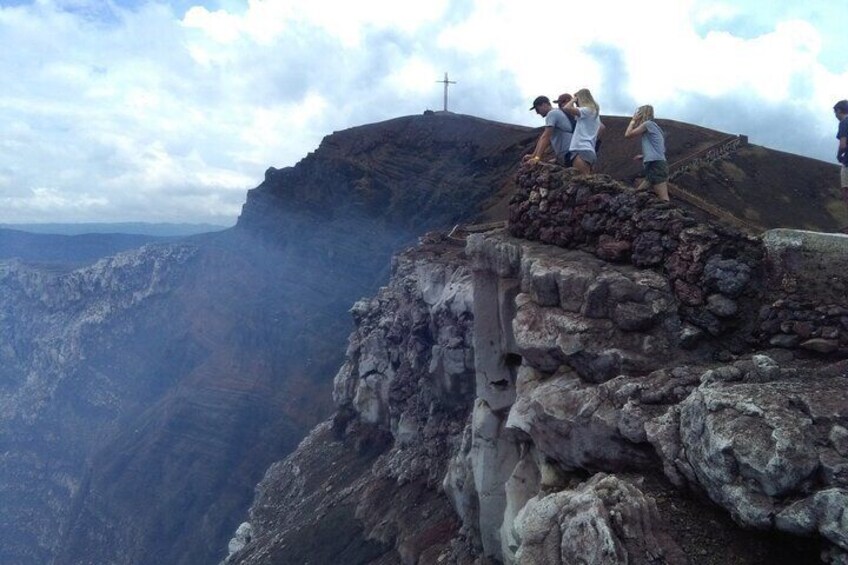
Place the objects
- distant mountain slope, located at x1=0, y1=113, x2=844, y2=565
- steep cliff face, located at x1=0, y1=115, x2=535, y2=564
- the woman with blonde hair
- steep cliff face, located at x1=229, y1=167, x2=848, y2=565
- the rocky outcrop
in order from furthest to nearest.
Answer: steep cliff face, located at x1=0, y1=115, x2=535, y2=564 → distant mountain slope, located at x1=0, y1=113, x2=844, y2=565 → the rocky outcrop → the woman with blonde hair → steep cliff face, located at x1=229, y1=167, x2=848, y2=565

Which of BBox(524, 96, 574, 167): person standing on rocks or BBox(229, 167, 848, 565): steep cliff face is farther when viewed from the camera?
BBox(524, 96, 574, 167): person standing on rocks

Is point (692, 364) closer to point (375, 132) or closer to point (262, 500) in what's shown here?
point (262, 500)

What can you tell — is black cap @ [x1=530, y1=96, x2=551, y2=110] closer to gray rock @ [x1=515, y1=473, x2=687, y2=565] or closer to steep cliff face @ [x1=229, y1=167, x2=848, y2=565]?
steep cliff face @ [x1=229, y1=167, x2=848, y2=565]

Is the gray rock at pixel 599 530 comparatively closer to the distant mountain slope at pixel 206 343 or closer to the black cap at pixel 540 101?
the black cap at pixel 540 101

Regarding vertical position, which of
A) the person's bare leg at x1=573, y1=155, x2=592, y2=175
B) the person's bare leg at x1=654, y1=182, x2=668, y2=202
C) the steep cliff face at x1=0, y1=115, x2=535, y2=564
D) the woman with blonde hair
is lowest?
the steep cliff face at x1=0, y1=115, x2=535, y2=564

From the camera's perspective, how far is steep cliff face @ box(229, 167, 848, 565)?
691cm

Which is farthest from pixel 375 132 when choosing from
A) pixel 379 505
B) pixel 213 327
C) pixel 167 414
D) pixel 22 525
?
pixel 22 525

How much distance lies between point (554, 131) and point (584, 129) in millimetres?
780

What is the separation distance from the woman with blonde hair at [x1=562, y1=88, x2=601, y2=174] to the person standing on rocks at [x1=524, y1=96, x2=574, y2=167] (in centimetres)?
24

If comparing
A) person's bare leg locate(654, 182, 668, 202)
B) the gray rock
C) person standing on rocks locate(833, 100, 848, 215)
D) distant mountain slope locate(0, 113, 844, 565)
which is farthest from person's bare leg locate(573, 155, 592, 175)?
distant mountain slope locate(0, 113, 844, 565)

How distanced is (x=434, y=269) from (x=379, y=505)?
518 inches

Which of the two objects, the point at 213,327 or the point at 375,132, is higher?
the point at 375,132

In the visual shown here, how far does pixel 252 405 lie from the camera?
6919cm

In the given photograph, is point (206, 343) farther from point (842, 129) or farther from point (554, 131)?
point (842, 129)
